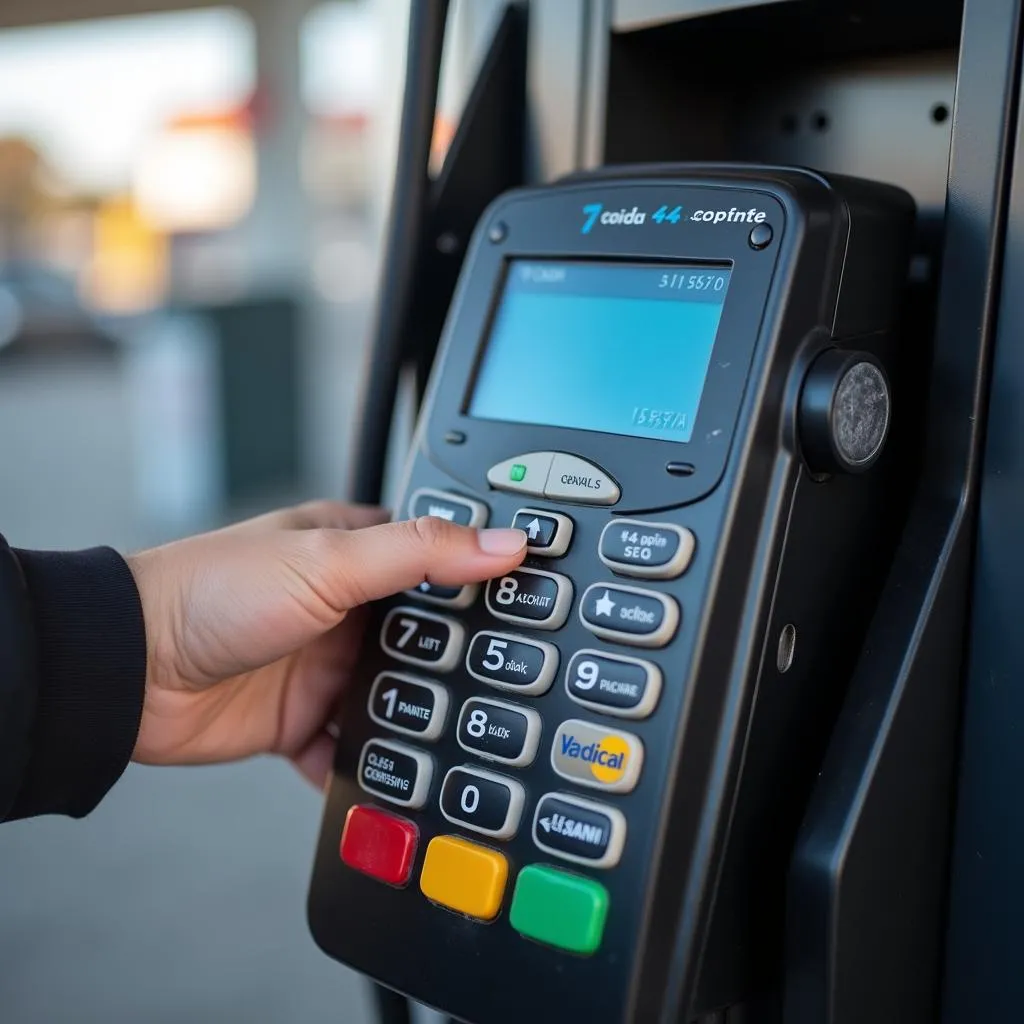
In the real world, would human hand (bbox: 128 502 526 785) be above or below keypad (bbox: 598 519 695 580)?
below

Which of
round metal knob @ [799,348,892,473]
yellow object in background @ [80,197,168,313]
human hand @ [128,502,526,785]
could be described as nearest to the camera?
round metal knob @ [799,348,892,473]

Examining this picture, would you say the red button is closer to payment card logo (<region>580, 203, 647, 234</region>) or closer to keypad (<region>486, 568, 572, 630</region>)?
keypad (<region>486, 568, 572, 630</region>)

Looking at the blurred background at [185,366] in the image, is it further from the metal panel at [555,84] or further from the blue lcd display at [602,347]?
the blue lcd display at [602,347]

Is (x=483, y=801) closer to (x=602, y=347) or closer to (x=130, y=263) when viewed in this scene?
(x=602, y=347)

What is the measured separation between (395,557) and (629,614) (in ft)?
0.48

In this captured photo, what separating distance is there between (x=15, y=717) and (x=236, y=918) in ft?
5.31

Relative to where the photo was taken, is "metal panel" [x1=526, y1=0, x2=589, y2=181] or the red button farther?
"metal panel" [x1=526, y1=0, x2=589, y2=181]

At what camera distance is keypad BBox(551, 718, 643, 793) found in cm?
52

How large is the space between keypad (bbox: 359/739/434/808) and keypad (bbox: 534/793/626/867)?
0.25ft

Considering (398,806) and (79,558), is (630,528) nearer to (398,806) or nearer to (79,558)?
(398,806)

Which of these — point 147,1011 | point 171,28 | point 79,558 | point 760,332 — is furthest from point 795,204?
point 171,28

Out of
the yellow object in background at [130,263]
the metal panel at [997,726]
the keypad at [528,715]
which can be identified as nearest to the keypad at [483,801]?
the keypad at [528,715]

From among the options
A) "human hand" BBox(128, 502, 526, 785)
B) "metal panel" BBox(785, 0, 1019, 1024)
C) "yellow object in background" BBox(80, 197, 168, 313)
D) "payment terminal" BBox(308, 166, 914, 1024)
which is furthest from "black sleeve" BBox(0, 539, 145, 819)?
"yellow object in background" BBox(80, 197, 168, 313)

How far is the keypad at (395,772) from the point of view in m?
0.60
